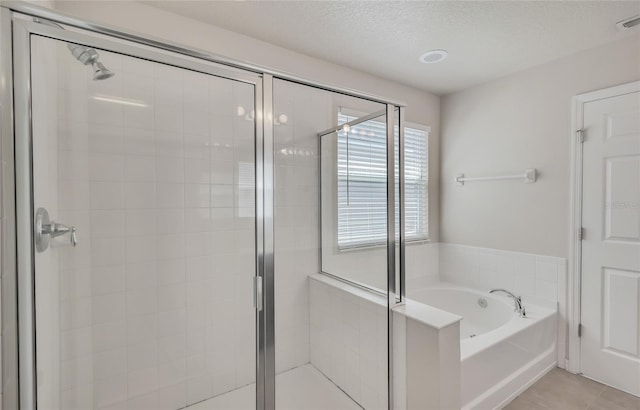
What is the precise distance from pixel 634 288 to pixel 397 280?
1.61 metres

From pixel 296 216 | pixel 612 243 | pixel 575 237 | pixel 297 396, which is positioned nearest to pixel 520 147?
pixel 575 237

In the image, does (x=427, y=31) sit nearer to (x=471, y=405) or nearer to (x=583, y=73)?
(x=583, y=73)

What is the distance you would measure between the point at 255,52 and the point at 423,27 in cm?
111

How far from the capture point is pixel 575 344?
2.23 meters

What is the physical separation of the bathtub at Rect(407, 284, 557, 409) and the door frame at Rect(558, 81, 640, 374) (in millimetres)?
113

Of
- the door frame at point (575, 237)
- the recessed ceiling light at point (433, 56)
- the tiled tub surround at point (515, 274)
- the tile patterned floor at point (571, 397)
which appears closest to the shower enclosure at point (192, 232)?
the recessed ceiling light at point (433, 56)

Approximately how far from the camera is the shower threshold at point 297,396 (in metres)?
1.78

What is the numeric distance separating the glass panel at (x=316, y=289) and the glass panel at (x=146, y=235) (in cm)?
26

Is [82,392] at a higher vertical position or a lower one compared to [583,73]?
lower

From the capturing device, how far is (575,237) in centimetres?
Result: 222

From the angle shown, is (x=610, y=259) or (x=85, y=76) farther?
(x=610, y=259)

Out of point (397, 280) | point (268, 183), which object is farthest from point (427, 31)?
point (397, 280)

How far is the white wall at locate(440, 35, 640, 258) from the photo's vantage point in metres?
2.19

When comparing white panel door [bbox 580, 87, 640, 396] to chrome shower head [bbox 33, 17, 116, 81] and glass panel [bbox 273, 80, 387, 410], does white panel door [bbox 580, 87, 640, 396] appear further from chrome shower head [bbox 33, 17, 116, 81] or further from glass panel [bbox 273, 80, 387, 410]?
chrome shower head [bbox 33, 17, 116, 81]
